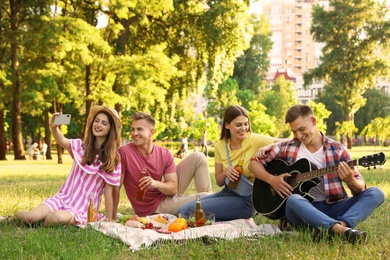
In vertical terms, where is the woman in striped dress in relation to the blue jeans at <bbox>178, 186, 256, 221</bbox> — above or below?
above

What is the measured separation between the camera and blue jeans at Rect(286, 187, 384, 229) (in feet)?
16.8

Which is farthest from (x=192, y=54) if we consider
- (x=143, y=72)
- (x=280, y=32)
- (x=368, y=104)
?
(x=280, y=32)

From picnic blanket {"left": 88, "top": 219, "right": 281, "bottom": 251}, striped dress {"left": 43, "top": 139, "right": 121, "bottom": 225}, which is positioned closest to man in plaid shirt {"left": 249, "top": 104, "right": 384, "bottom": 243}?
picnic blanket {"left": 88, "top": 219, "right": 281, "bottom": 251}

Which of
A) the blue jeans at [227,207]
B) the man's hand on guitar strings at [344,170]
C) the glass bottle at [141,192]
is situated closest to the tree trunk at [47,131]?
the glass bottle at [141,192]

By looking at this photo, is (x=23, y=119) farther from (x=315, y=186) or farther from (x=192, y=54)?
(x=315, y=186)

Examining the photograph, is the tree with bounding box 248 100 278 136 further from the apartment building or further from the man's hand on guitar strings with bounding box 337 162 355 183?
the apartment building

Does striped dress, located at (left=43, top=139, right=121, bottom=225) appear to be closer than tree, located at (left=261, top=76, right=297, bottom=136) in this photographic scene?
Yes

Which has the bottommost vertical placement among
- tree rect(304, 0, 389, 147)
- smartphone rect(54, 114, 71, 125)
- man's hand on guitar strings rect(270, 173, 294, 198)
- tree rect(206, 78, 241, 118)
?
man's hand on guitar strings rect(270, 173, 294, 198)

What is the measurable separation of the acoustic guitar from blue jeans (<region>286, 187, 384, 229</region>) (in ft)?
0.67

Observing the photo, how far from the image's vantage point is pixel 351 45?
45875 millimetres

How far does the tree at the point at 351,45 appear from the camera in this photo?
148 ft

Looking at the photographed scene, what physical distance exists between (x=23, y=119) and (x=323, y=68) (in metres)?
23.0

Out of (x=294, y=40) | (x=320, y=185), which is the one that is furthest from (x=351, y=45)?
(x=294, y=40)

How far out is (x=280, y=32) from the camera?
151 metres
